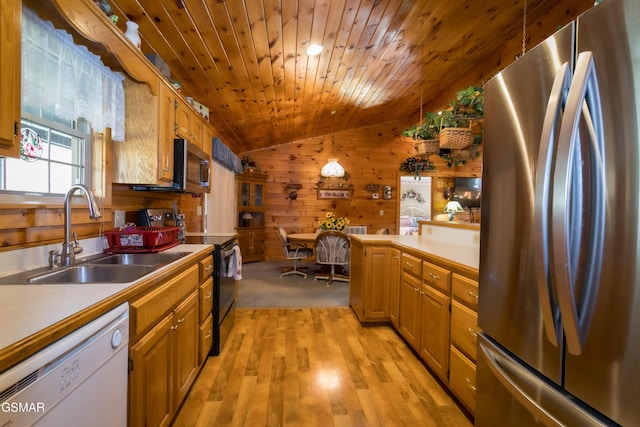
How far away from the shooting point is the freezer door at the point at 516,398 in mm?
753

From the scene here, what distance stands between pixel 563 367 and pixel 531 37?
3.34 meters

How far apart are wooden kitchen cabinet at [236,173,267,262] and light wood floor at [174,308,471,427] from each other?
10.4 feet

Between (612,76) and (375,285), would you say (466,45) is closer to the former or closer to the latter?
(375,285)

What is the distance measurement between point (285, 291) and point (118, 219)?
95.2 inches

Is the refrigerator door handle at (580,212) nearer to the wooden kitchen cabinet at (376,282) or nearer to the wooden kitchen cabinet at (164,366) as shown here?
the wooden kitchen cabinet at (164,366)

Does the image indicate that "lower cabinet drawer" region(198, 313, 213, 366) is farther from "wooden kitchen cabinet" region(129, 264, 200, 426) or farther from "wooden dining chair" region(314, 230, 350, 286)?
"wooden dining chair" region(314, 230, 350, 286)

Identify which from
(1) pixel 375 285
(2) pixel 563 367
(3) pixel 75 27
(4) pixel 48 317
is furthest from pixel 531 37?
(4) pixel 48 317

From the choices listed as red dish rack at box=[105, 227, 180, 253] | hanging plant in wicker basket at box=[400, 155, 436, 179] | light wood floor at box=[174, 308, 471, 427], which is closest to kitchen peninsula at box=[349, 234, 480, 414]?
light wood floor at box=[174, 308, 471, 427]

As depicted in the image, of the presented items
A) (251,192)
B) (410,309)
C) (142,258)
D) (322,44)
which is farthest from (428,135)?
(251,192)

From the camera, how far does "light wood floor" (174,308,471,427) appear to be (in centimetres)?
163

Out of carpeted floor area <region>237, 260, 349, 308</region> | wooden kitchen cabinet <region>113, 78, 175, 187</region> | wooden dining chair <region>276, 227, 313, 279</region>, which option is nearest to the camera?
wooden kitchen cabinet <region>113, 78, 175, 187</region>

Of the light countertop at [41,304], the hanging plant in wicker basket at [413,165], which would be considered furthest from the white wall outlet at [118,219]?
the hanging plant in wicker basket at [413,165]

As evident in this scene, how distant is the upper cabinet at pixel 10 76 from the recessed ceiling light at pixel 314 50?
2016 millimetres

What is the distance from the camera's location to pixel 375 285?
110 inches
